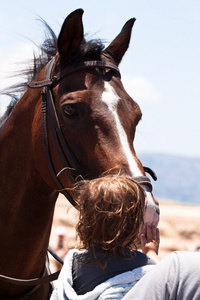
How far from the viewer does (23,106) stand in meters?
3.75

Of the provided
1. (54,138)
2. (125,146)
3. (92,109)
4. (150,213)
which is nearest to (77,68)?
(92,109)

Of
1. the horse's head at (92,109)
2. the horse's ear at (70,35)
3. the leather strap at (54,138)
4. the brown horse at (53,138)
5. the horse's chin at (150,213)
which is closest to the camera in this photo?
the horse's chin at (150,213)

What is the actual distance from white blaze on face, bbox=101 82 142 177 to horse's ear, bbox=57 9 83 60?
423mm

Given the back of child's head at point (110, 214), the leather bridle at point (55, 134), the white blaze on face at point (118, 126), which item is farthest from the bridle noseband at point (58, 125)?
the back of child's head at point (110, 214)

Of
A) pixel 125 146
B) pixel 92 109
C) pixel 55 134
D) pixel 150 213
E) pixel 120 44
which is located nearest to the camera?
pixel 150 213

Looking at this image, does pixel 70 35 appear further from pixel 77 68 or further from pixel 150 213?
pixel 150 213

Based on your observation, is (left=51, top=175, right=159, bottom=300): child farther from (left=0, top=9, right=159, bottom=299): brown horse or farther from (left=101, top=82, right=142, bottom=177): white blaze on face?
(left=0, top=9, right=159, bottom=299): brown horse

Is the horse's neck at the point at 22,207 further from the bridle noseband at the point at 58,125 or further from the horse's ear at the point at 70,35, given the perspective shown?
the horse's ear at the point at 70,35

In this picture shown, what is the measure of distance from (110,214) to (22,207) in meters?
1.46

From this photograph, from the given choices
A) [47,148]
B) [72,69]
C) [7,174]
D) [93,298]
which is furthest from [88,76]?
[93,298]

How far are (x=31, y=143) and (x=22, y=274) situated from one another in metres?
0.94

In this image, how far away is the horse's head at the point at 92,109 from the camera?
3.12 meters

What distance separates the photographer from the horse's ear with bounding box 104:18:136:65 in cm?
385

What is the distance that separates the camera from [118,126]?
3189 mm
